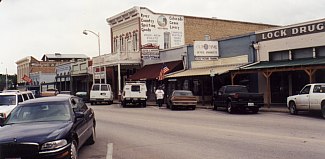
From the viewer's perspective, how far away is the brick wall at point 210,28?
156 ft

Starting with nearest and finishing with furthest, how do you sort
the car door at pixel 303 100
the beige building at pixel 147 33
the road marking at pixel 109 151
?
the road marking at pixel 109 151 → the car door at pixel 303 100 → the beige building at pixel 147 33

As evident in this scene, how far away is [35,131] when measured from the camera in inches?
300

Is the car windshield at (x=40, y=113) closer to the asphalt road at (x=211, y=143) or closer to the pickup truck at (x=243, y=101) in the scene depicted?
the asphalt road at (x=211, y=143)

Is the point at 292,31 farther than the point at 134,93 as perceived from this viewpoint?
No

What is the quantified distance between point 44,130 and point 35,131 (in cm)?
17

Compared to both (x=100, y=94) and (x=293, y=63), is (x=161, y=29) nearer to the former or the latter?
(x=100, y=94)

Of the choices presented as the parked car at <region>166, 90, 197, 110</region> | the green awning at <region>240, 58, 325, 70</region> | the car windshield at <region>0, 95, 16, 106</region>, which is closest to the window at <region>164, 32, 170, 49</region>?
the parked car at <region>166, 90, 197, 110</region>

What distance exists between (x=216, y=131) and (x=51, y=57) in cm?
10222

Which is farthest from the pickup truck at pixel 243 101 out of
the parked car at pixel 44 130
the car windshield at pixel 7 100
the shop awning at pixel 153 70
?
the shop awning at pixel 153 70

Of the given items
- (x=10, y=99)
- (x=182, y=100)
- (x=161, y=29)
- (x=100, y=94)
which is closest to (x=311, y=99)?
(x=182, y=100)

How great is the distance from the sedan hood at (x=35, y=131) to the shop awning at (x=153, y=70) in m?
29.0

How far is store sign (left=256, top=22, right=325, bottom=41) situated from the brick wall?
19011 mm

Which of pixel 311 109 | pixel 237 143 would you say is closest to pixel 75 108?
pixel 237 143

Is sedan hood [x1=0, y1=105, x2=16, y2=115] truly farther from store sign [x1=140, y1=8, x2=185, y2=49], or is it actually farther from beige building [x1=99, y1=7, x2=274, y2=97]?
store sign [x1=140, y1=8, x2=185, y2=49]
